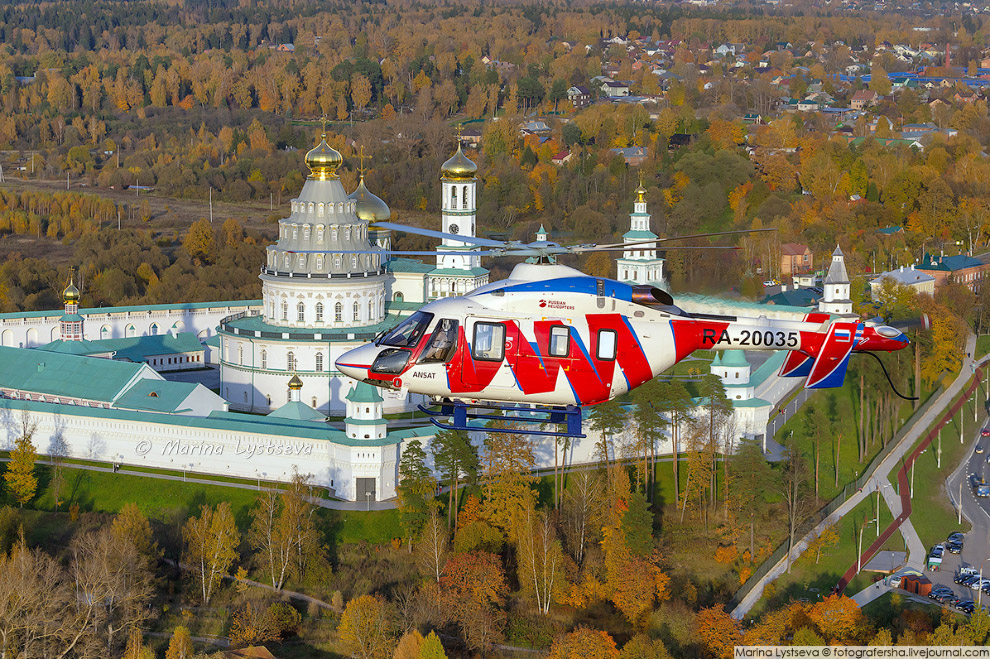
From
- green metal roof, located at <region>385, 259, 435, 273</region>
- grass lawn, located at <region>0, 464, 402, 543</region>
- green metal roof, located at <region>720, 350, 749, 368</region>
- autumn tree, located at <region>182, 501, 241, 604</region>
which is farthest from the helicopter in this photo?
green metal roof, located at <region>385, 259, 435, 273</region>

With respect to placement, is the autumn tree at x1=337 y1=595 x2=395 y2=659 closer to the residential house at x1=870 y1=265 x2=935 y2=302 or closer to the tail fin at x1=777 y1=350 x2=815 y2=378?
the tail fin at x1=777 y1=350 x2=815 y2=378

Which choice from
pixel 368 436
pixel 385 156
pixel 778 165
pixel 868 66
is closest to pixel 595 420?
pixel 368 436

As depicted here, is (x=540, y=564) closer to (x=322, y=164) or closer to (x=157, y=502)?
(x=157, y=502)

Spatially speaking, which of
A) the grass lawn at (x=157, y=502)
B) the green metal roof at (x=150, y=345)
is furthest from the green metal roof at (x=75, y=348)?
the grass lawn at (x=157, y=502)

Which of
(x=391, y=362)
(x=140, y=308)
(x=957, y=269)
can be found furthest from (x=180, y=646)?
(x=957, y=269)

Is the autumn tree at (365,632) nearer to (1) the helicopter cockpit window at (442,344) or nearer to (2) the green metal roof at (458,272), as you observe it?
(1) the helicopter cockpit window at (442,344)
